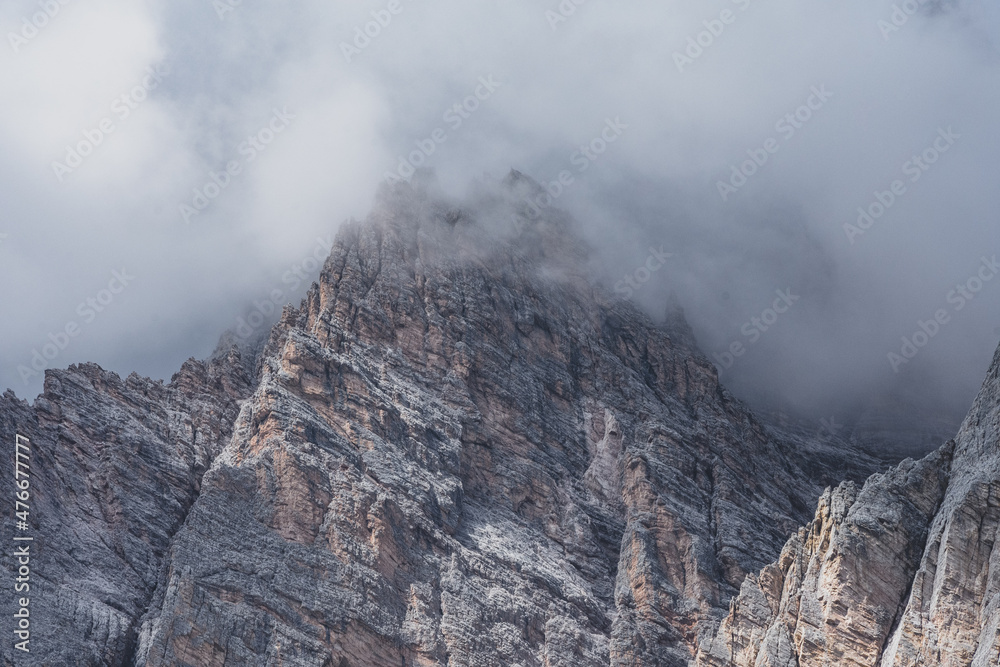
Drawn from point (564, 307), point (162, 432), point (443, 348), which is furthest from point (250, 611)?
point (564, 307)

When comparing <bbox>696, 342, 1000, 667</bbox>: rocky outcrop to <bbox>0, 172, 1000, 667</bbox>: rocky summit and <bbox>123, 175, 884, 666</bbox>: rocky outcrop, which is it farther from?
<bbox>123, 175, 884, 666</bbox>: rocky outcrop

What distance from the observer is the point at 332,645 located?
394 ft

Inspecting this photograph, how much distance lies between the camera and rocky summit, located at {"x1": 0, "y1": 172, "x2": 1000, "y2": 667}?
105625mm

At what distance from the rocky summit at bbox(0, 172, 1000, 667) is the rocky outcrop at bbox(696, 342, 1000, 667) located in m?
0.19

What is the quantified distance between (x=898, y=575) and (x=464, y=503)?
50.6 meters

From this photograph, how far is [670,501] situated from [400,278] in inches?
1573

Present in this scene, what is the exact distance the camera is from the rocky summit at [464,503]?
105625mm

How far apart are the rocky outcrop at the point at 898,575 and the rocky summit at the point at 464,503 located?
190 mm

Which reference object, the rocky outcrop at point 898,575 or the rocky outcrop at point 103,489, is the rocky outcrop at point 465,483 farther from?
the rocky outcrop at point 898,575

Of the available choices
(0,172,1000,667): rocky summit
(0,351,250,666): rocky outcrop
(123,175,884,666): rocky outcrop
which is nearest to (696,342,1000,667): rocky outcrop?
(0,172,1000,667): rocky summit

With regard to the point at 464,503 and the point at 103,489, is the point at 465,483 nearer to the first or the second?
the point at 464,503

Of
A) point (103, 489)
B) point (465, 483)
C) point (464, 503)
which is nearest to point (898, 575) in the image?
point (464, 503)

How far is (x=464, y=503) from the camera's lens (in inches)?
5595

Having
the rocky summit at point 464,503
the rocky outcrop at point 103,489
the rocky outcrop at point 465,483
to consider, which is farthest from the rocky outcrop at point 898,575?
the rocky outcrop at point 103,489
